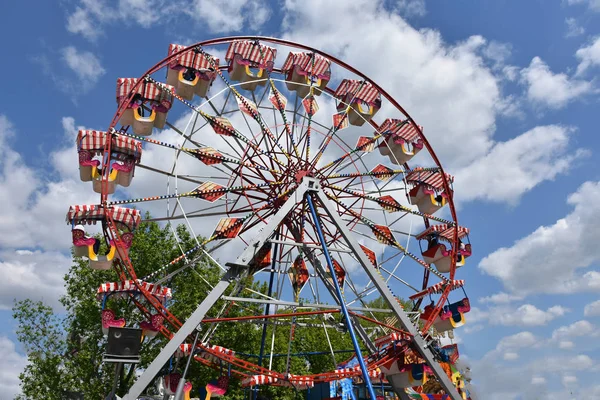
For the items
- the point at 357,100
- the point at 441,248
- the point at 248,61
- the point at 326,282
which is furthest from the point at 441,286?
the point at 248,61

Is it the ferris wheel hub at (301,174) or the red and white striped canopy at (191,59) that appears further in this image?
the red and white striped canopy at (191,59)

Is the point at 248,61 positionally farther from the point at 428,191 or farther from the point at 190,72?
the point at 428,191

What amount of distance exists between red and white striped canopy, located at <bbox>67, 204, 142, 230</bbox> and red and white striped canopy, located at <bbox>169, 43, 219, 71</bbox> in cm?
437

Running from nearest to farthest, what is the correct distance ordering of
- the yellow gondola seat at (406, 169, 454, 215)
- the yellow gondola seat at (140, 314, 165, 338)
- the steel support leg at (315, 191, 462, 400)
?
the yellow gondola seat at (140, 314, 165, 338)
the steel support leg at (315, 191, 462, 400)
the yellow gondola seat at (406, 169, 454, 215)

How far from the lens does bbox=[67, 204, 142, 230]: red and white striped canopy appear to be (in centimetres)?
1091

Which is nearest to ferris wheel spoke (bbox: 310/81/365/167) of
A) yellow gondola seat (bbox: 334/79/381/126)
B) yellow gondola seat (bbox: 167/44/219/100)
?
yellow gondola seat (bbox: 334/79/381/126)

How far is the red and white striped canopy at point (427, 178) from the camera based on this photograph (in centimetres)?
1512

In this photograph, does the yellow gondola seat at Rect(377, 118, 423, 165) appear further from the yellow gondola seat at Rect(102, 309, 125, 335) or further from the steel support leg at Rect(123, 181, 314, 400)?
the yellow gondola seat at Rect(102, 309, 125, 335)

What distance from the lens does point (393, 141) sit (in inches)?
612

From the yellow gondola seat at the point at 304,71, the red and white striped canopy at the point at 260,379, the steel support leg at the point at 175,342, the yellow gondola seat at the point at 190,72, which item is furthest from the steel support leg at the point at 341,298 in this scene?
the yellow gondola seat at the point at 304,71

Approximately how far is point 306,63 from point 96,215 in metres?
7.43

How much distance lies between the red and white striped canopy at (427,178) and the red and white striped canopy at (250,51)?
5212 mm

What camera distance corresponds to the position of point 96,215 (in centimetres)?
1098

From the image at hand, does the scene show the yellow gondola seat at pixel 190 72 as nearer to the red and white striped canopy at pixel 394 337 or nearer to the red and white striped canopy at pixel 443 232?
the red and white striped canopy at pixel 443 232
